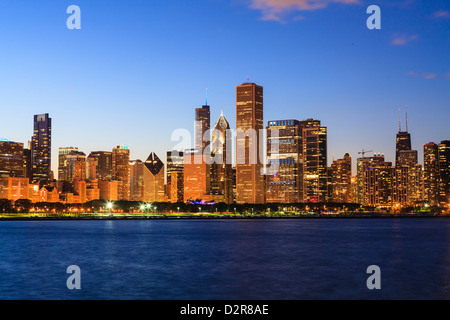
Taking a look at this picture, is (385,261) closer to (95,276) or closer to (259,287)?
(259,287)

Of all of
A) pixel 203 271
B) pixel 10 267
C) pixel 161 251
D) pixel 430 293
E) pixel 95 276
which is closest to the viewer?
pixel 430 293

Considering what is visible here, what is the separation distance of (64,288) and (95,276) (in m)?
9.28

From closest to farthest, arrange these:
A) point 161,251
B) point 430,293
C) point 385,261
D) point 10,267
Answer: point 430,293
point 10,267
point 385,261
point 161,251

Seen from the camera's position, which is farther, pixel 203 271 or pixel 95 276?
pixel 203 271

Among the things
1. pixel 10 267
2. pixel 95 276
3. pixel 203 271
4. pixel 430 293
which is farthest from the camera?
pixel 10 267

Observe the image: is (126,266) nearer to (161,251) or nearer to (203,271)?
(203,271)

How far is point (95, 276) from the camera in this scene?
58219 mm

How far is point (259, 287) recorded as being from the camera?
49906 millimetres

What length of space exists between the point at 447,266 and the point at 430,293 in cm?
2287

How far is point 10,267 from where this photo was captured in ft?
220

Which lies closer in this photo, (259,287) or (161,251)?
(259,287)

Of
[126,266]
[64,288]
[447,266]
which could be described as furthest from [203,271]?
[447,266]

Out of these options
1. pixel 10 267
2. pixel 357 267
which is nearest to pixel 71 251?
pixel 10 267

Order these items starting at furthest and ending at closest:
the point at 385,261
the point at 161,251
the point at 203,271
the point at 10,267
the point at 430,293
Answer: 1. the point at 161,251
2. the point at 385,261
3. the point at 10,267
4. the point at 203,271
5. the point at 430,293
